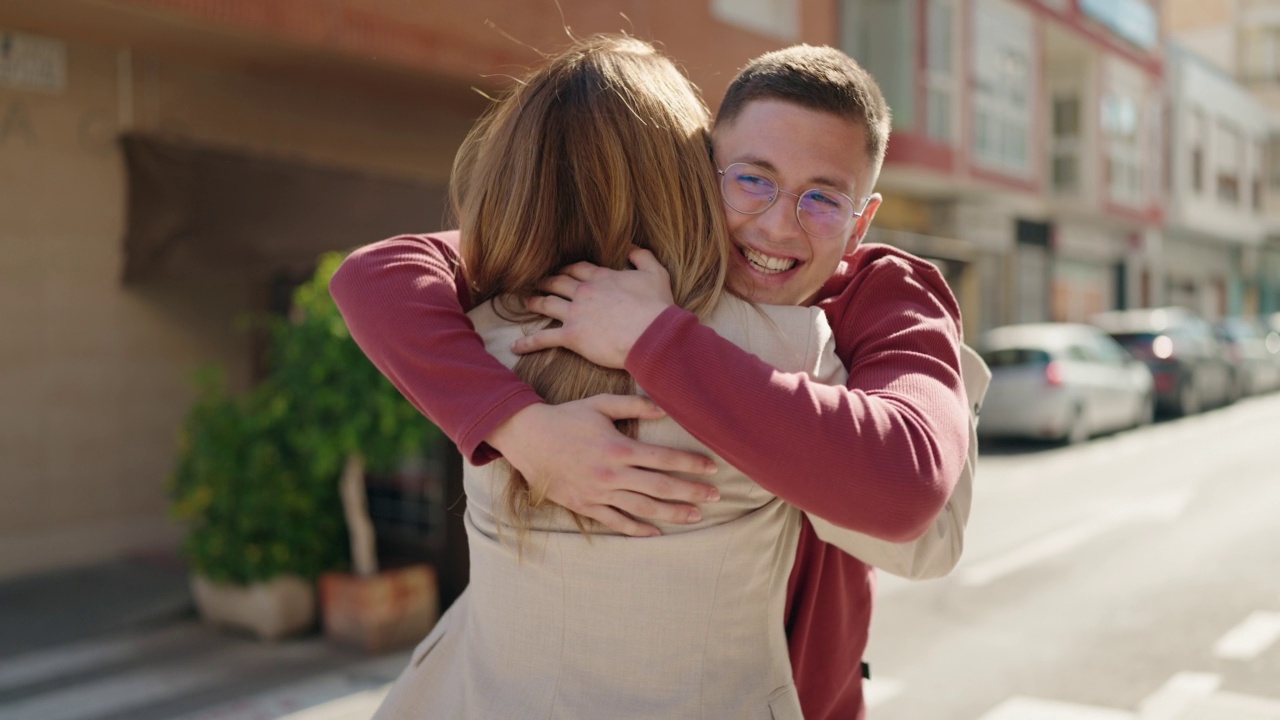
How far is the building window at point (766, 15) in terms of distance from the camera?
1208 centimetres

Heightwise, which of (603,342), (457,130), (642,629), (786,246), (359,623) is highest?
(457,130)

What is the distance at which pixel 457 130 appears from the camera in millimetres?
10164

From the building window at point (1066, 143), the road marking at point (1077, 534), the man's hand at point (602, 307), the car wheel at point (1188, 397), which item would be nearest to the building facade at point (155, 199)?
the road marking at point (1077, 534)

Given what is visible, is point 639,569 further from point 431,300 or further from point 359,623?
point 359,623

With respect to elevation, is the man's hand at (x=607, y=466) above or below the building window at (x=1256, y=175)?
below

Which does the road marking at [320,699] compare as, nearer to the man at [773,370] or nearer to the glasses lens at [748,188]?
the man at [773,370]

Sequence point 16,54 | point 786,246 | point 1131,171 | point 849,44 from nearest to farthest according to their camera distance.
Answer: point 786,246
point 16,54
point 849,44
point 1131,171

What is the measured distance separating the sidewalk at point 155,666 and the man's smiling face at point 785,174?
3820mm

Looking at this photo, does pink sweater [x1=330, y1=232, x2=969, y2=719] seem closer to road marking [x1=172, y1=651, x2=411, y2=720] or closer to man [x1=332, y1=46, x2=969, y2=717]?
man [x1=332, y1=46, x2=969, y2=717]

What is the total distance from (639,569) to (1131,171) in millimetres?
27394

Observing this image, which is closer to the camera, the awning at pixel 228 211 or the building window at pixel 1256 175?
the awning at pixel 228 211

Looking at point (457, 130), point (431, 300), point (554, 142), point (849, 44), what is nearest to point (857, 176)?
point (554, 142)

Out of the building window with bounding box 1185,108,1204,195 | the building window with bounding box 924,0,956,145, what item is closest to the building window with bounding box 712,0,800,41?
the building window with bounding box 924,0,956,145

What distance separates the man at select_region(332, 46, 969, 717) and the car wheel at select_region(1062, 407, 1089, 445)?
1309 centimetres
